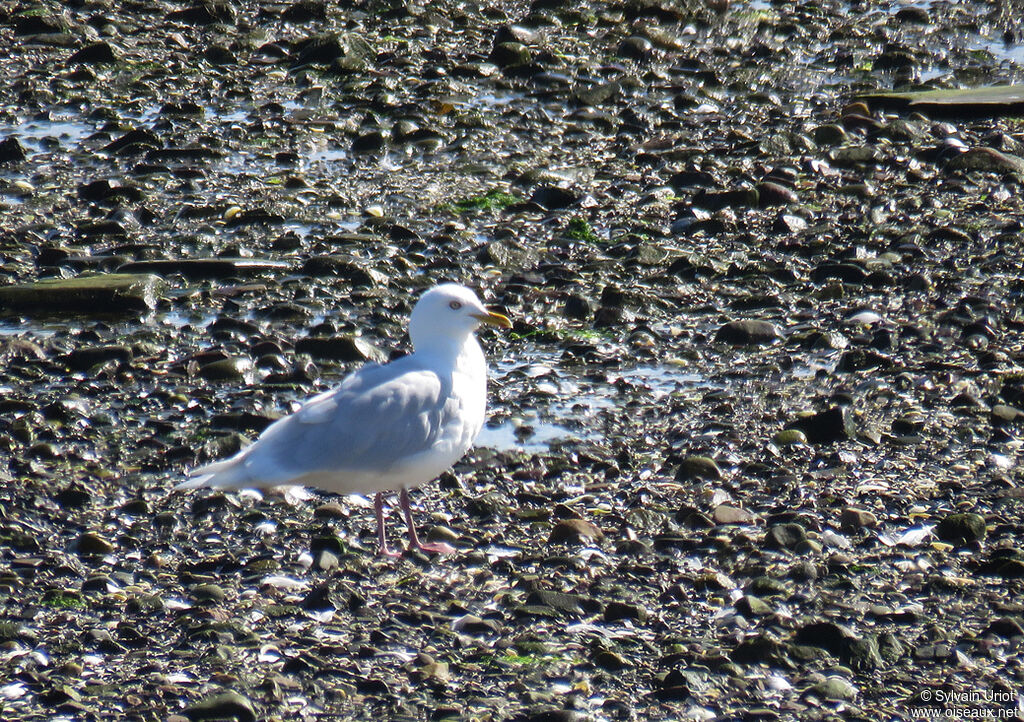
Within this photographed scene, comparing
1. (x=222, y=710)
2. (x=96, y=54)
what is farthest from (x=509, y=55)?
(x=222, y=710)

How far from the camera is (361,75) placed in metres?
12.0

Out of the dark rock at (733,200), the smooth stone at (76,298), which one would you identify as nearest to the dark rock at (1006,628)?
the dark rock at (733,200)

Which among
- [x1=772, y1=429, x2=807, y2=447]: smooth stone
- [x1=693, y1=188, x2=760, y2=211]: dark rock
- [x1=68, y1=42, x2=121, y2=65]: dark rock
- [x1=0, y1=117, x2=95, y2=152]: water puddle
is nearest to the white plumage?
[x1=772, y1=429, x2=807, y2=447]: smooth stone

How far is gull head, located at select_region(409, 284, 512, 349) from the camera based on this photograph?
19.8 ft

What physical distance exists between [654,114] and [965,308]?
392 cm

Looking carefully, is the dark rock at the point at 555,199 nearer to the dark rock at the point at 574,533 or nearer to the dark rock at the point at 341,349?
the dark rock at the point at 341,349

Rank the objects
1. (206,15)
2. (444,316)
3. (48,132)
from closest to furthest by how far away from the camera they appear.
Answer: (444,316) → (48,132) → (206,15)

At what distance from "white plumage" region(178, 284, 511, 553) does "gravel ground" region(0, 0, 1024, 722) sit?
30 centimetres

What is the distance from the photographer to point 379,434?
5.64 m

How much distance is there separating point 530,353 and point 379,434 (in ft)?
6.96

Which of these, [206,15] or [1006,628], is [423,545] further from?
[206,15]

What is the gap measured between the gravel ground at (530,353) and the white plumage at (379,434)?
30 cm

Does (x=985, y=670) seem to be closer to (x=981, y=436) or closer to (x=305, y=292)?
(x=981, y=436)

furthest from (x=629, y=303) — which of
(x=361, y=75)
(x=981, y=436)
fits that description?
(x=361, y=75)
